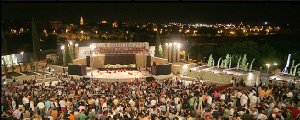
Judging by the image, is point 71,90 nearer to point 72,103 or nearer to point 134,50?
point 72,103

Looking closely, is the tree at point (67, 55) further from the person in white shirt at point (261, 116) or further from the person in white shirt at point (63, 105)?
the person in white shirt at point (261, 116)

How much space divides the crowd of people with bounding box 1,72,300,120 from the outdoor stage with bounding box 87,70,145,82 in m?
7.34

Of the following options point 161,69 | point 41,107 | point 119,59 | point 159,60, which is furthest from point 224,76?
point 41,107

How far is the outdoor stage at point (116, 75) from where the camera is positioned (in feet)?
88.1

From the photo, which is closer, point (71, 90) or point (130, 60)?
point (71, 90)

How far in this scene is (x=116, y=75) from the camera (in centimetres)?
2886

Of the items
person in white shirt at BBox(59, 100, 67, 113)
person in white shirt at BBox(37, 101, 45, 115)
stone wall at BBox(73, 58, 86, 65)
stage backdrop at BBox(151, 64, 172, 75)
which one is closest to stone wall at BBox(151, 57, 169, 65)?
stage backdrop at BBox(151, 64, 172, 75)

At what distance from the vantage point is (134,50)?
33.2 m

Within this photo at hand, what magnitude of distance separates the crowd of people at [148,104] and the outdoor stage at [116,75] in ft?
24.1

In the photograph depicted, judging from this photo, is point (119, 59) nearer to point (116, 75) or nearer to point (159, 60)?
point (159, 60)

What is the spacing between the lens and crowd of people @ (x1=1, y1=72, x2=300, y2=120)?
12.3 metres

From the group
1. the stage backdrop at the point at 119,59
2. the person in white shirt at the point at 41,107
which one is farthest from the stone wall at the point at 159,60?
the person in white shirt at the point at 41,107

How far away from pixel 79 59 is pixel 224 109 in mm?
20200

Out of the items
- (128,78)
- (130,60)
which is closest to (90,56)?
(130,60)
